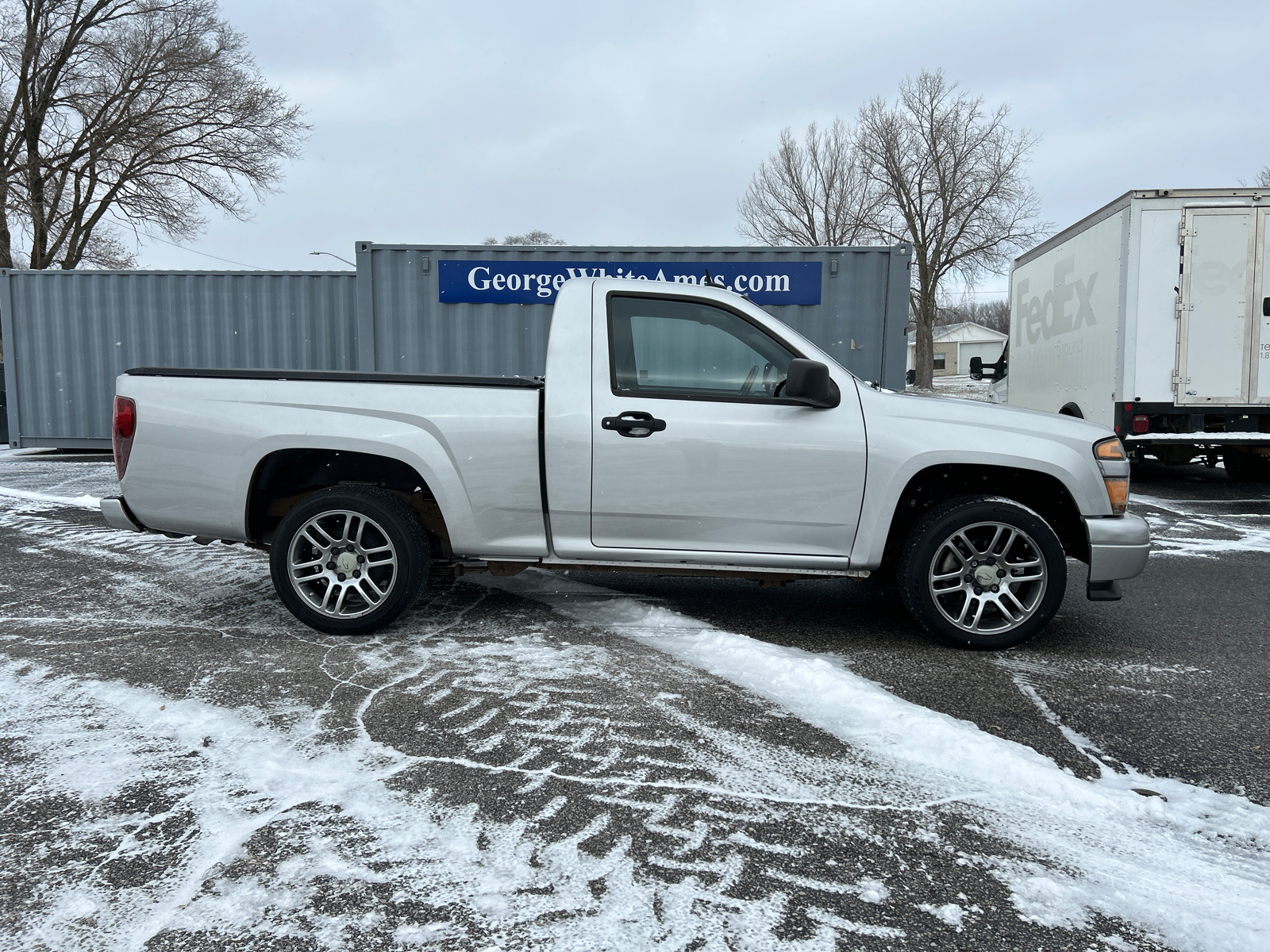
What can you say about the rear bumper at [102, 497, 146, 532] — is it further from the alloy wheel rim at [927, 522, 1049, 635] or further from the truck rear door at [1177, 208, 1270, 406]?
the truck rear door at [1177, 208, 1270, 406]

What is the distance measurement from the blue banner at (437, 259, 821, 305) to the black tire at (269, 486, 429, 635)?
260 inches

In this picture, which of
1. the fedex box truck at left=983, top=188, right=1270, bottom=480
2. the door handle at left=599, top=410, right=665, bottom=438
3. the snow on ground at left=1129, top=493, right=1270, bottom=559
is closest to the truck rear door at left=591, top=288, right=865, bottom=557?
the door handle at left=599, top=410, right=665, bottom=438

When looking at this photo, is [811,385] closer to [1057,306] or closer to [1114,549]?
[1114,549]

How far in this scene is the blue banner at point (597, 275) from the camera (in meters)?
10.4

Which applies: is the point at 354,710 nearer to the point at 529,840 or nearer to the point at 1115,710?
the point at 529,840

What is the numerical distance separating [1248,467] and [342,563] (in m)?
12.1

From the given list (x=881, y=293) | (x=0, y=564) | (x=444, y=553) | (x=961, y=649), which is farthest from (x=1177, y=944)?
(x=881, y=293)

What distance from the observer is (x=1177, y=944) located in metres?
2.02

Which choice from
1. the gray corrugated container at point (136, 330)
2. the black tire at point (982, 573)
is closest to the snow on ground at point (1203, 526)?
the black tire at point (982, 573)

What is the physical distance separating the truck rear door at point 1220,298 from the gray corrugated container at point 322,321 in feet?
9.62

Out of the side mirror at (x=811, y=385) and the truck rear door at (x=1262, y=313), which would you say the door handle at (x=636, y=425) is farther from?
the truck rear door at (x=1262, y=313)

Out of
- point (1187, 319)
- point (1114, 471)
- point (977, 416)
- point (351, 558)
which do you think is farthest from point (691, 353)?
point (1187, 319)

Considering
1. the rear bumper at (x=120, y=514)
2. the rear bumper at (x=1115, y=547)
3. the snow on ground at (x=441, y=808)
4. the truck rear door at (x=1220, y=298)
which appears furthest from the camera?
the truck rear door at (x=1220, y=298)

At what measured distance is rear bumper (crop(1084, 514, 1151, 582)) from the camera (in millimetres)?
4164
